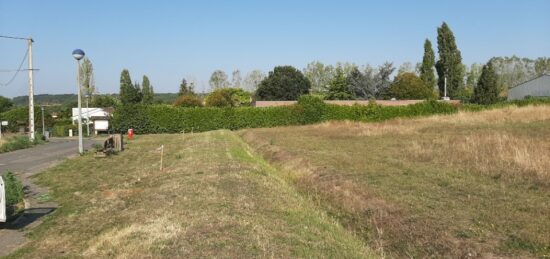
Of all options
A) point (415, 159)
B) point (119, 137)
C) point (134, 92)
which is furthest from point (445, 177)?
point (134, 92)

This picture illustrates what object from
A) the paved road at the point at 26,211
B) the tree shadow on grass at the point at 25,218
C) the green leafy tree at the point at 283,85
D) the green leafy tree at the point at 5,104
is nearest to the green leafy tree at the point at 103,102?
the green leafy tree at the point at 5,104

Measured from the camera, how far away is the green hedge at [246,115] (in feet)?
175

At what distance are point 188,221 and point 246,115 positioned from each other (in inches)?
1812

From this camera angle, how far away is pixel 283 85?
320 ft

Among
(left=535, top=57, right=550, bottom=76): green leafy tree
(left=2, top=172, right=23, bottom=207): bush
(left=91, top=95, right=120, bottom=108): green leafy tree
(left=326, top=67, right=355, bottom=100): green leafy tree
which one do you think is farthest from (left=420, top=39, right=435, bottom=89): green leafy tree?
(left=2, top=172, right=23, bottom=207): bush

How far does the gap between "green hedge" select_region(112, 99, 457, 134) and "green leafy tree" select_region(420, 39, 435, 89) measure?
34.2 meters

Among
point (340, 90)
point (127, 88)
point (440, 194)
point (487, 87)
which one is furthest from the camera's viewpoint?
point (127, 88)

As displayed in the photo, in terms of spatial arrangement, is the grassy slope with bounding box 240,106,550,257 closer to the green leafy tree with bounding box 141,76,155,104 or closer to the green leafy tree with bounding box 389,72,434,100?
the green leafy tree with bounding box 389,72,434,100

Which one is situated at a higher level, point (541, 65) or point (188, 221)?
point (541, 65)

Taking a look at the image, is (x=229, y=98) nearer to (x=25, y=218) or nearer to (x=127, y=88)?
(x=127, y=88)

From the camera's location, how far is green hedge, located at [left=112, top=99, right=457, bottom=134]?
53406 mm

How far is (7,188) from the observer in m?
11.1

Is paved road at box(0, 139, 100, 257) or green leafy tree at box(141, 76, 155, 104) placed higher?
green leafy tree at box(141, 76, 155, 104)

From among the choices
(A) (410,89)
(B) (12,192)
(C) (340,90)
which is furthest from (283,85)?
(B) (12,192)
